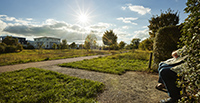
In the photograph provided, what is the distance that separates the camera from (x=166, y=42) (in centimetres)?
542

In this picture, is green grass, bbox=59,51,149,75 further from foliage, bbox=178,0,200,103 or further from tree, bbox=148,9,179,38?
tree, bbox=148,9,179,38

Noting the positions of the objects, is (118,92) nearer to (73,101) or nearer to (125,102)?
(125,102)

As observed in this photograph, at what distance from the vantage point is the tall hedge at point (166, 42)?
17.4ft

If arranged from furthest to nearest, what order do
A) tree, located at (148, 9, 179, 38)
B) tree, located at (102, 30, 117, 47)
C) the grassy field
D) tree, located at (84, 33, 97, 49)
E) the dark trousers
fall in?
tree, located at (102, 30, 117, 47)
tree, located at (84, 33, 97, 49)
tree, located at (148, 9, 179, 38)
the grassy field
the dark trousers

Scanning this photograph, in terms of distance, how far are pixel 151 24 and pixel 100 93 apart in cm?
2212

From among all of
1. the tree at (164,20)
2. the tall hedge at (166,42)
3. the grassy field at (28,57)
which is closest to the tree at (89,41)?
the grassy field at (28,57)

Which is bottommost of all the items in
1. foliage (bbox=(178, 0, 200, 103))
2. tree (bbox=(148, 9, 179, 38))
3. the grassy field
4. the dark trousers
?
the grassy field

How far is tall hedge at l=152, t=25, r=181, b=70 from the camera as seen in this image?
529 cm

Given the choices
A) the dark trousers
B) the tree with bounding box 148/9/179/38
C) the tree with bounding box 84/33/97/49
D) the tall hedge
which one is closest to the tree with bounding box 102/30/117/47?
the tree with bounding box 84/33/97/49

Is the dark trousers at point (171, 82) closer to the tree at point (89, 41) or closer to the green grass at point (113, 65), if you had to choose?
the green grass at point (113, 65)

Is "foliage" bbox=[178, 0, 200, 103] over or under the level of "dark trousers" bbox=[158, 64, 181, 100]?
over

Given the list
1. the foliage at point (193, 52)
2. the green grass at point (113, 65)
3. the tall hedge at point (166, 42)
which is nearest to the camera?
the foliage at point (193, 52)

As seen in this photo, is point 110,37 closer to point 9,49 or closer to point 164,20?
point 164,20

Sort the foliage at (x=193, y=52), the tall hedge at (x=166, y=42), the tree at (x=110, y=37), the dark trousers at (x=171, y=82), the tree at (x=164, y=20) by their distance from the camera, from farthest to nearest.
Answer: the tree at (x=110, y=37)
the tree at (x=164, y=20)
the tall hedge at (x=166, y=42)
the dark trousers at (x=171, y=82)
the foliage at (x=193, y=52)
